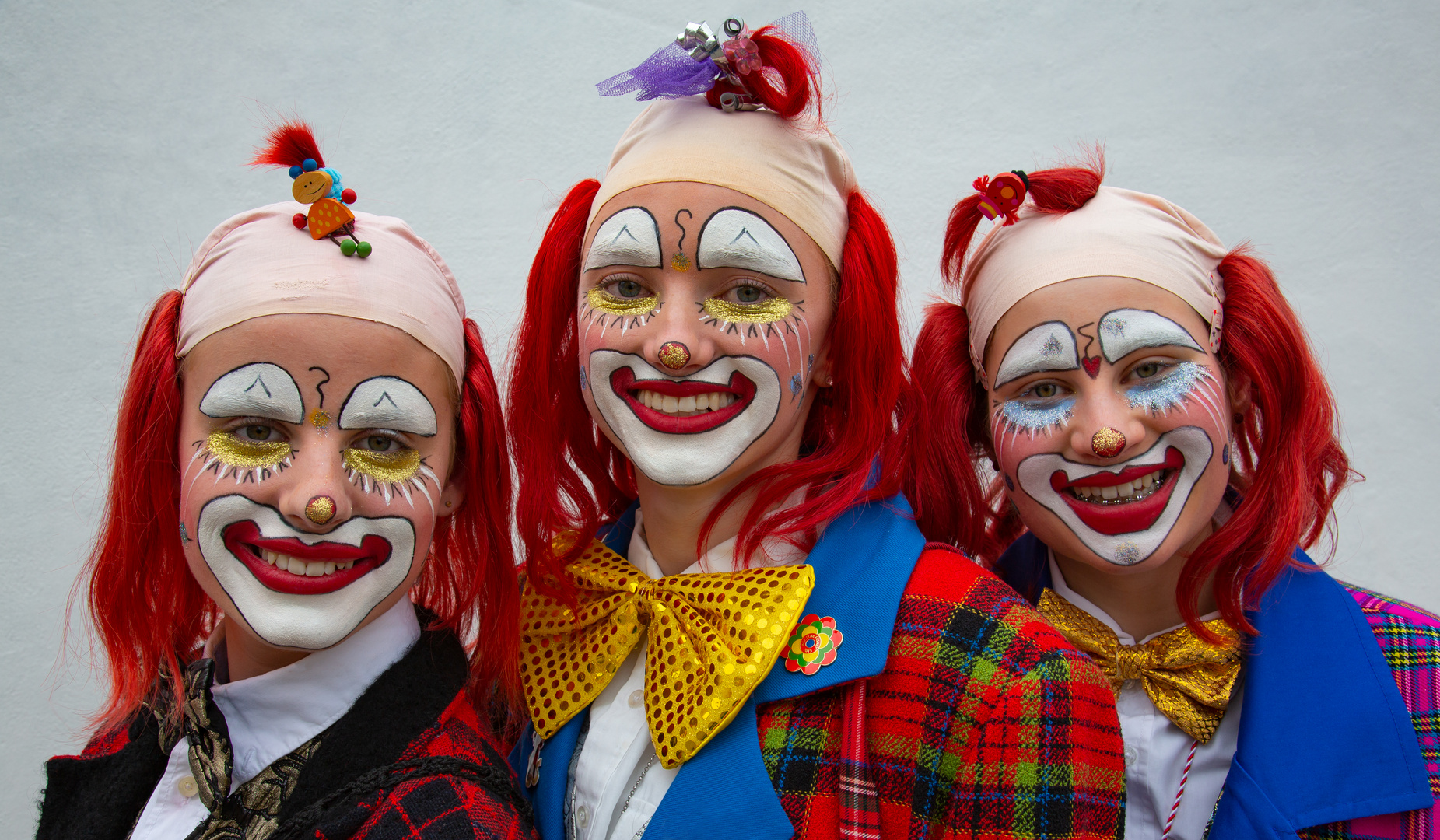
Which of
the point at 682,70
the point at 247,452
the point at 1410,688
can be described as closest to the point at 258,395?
the point at 247,452

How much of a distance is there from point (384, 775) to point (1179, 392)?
5.23 feet

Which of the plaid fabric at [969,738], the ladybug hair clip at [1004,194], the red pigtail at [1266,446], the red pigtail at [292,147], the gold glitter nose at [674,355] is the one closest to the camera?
the plaid fabric at [969,738]

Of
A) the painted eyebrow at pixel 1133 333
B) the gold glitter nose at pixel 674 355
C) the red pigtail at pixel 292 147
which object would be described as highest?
the red pigtail at pixel 292 147

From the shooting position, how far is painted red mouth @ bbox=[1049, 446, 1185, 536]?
189cm

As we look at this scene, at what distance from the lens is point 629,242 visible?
1.82m

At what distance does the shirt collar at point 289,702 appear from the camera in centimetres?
169

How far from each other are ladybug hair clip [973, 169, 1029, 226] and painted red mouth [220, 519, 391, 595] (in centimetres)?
142

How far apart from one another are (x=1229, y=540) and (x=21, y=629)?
340cm

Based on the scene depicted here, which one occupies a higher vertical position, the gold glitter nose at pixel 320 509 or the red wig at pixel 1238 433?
the red wig at pixel 1238 433

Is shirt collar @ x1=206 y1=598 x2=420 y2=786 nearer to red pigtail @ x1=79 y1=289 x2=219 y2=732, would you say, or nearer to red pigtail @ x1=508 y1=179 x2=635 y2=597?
red pigtail @ x1=79 y1=289 x2=219 y2=732

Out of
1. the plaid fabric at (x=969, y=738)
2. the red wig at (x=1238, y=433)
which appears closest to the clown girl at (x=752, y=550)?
the plaid fabric at (x=969, y=738)

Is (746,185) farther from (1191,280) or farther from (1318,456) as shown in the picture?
(1318,456)

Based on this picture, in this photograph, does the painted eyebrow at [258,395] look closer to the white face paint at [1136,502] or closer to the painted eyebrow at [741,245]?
the painted eyebrow at [741,245]

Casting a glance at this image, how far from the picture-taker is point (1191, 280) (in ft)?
6.52
